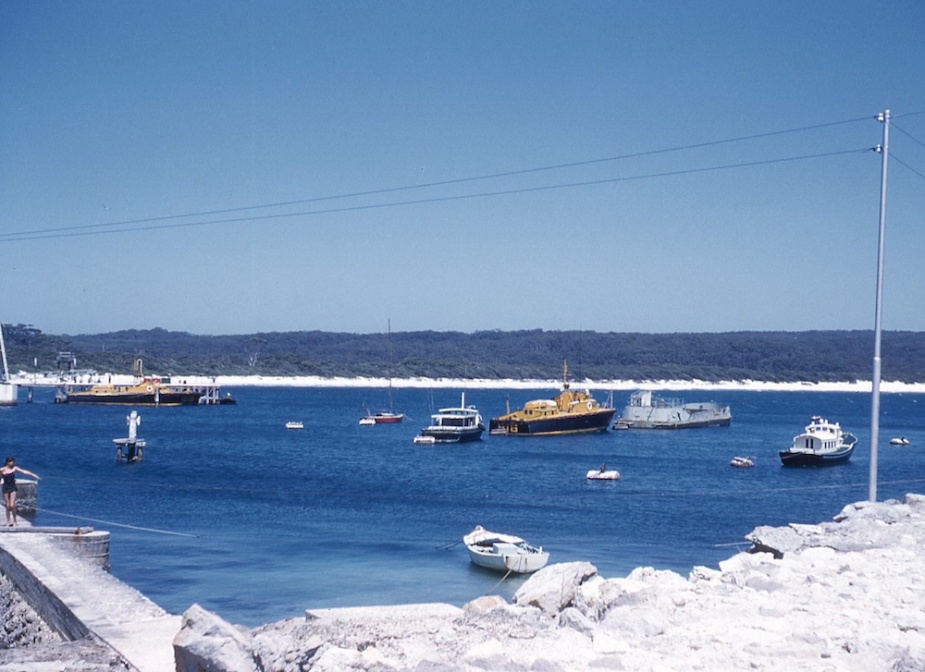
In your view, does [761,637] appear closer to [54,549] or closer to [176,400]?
[54,549]

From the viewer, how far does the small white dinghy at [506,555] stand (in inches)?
927

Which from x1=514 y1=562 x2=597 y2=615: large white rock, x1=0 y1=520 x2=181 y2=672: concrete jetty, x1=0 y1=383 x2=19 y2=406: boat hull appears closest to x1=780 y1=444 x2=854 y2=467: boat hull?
x1=0 y1=520 x2=181 y2=672: concrete jetty

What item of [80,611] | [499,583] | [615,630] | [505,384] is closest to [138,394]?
[505,384]

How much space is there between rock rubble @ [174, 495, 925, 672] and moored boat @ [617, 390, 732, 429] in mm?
83495

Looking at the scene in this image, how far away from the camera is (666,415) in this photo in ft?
309

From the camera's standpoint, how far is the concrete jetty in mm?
10766

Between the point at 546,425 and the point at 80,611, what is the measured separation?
67.1m

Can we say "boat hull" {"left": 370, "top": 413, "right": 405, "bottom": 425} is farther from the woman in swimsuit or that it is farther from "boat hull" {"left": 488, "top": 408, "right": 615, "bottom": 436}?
the woman in swimsuit

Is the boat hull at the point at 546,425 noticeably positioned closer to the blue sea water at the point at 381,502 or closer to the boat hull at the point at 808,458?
the blue sea water at the point at 381,502

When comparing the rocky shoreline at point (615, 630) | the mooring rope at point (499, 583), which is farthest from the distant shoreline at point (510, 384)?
the rocky shoreline at point (615, 630)

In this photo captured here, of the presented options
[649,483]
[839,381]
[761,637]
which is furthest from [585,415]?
[839,381]

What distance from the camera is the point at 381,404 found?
136 meters

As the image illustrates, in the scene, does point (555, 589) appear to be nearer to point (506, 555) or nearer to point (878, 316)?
point (878, 316)

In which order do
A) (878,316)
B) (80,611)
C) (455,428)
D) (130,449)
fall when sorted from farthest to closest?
(455,428) → (130,449) → (878,316) → (80,611)
